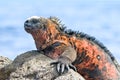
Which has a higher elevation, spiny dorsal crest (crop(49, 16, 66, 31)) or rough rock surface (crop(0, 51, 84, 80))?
spiny dorsal crest (crop(49, 16, 66, 31))

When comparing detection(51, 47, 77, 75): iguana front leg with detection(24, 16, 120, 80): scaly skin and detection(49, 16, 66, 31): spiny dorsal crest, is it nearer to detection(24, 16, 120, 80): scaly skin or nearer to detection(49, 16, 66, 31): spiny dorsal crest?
detection(24, 16, 120, 80): scaly skin

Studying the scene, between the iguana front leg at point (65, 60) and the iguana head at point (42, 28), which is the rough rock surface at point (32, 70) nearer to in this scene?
the iguana front leg at point (65, 60)

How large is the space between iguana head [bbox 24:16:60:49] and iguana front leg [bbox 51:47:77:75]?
2.16 feet

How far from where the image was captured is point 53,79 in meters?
8.78

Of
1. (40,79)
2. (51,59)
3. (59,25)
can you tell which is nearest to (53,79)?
(40,79)

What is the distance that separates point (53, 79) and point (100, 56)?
8.78 ft

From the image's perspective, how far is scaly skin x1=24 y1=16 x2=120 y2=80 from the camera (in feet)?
33.7

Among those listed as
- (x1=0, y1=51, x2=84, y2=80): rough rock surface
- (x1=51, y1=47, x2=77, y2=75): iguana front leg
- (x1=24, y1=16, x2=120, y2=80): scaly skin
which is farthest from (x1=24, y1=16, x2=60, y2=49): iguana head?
(x1=51, y1=47, x2=77, y2=75): iguana front leg

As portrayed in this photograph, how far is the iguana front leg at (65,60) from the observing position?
893 cm

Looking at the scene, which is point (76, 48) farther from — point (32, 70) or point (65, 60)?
point (32, 70)

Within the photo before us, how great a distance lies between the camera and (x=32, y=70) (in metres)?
9.05

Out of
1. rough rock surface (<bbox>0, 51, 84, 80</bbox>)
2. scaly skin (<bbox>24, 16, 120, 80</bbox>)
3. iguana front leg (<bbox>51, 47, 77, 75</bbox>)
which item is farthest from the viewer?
scaly skin (<bbox>24, 16, 120, 80</bbox>)

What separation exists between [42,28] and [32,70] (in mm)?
1705

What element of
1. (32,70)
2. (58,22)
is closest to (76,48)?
(58,22)
